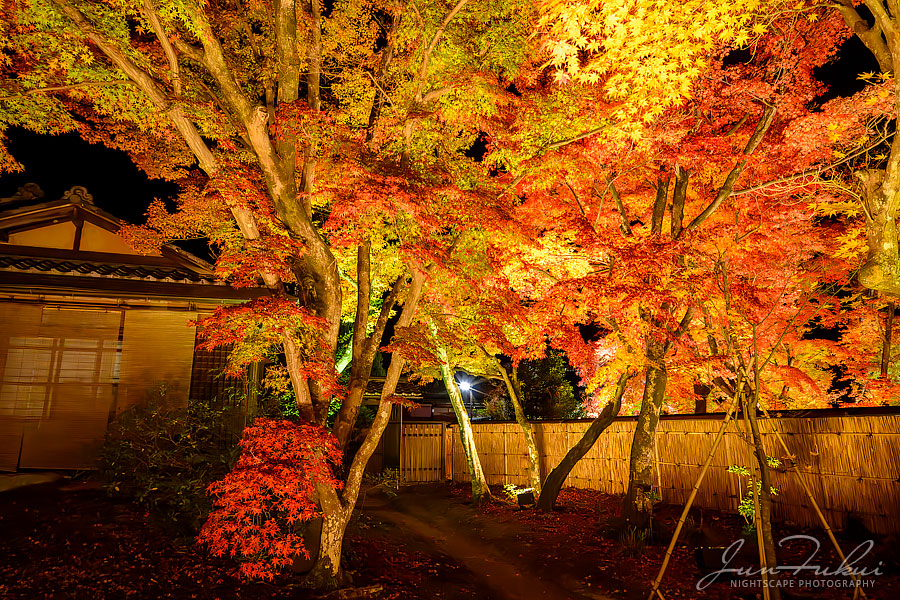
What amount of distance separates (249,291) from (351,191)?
14.0 feet

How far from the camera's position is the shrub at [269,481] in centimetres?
666

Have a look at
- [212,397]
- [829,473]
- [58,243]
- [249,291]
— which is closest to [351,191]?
[249,291]

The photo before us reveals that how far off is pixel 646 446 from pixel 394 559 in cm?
531

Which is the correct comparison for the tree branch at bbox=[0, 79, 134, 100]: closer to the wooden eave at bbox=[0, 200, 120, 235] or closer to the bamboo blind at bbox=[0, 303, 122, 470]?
the wooden eave at bbox=[0, 200, 120, 235]

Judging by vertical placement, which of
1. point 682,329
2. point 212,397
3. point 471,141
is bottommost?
point 212,397

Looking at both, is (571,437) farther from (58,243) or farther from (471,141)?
(58,243)

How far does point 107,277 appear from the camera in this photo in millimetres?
10391

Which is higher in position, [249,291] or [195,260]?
[195,260]

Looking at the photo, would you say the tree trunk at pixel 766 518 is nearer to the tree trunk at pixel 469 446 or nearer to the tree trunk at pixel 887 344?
the tree trunk at pixel 887 344

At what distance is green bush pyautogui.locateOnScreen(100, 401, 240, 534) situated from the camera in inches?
341

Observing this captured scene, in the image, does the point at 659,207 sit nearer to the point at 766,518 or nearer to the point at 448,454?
the point at 766,518

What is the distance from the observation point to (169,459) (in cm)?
922

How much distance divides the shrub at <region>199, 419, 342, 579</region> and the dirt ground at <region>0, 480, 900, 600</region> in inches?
31.4
